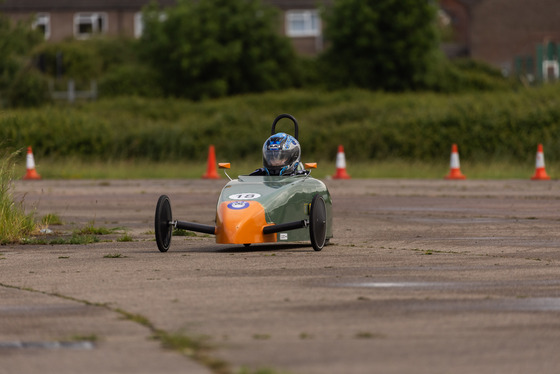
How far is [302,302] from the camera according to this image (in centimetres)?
962

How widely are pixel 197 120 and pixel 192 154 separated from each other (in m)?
3.80

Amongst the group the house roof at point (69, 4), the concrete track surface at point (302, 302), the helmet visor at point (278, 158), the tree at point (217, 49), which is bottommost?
the concrete track surface at point (302, 302)

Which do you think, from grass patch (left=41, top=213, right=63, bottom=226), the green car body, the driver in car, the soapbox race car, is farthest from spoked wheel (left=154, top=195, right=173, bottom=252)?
grass patch (left=41, top=213, right=63, bottom=226)

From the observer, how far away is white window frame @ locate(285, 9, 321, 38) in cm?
8269

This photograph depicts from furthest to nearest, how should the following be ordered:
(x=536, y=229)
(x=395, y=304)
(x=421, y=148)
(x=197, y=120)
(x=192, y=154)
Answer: (x=197, y=120)
(x=192, y=154)
(x=421, y=148)
(x=536, y=229)
(x=395, y=304)

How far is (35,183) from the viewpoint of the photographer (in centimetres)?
3303

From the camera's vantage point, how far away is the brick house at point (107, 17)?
271ft

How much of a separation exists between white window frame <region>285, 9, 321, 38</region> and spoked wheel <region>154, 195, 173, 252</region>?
6906 centimetres

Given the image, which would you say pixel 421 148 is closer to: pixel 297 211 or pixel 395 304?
pixel 297 211

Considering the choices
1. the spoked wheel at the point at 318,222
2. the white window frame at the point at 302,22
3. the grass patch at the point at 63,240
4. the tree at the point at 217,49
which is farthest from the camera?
the white window frame at the point at 302,22

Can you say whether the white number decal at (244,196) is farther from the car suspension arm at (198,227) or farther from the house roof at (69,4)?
the house roof at (69,4)

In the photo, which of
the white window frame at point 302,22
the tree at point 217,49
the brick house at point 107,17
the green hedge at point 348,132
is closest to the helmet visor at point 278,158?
the green hedge at point 348,132

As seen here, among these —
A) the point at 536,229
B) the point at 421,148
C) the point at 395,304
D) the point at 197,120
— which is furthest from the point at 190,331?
the point at 197,120

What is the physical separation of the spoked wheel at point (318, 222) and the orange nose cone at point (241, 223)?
519 millimetres
